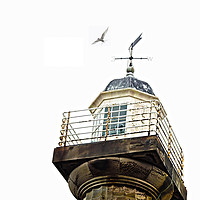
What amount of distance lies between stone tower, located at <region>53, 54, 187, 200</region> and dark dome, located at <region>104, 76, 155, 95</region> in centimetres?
84

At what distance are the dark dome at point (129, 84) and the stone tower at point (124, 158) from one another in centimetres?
84

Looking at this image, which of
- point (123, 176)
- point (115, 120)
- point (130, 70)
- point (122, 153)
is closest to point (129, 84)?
point (130, 70)

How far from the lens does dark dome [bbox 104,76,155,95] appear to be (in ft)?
66.5

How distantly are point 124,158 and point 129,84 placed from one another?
11.5ft

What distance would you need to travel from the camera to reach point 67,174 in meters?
18.7

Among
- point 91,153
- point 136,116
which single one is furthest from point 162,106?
point 91,153

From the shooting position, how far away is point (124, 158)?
17.4 m

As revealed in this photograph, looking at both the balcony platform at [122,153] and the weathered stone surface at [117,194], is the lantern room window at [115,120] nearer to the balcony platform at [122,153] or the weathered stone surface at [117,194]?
the balcony platform at [122,153]

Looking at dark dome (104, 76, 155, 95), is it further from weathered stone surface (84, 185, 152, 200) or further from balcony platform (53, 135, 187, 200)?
weathered stone surface (84, 185, 152, 200)

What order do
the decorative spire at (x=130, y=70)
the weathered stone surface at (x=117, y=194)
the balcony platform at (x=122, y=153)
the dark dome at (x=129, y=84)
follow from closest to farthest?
the weathered stone surface at (x=117, y=194), the balcony platform at (x=122, y=153), the dark dome at (x=129, y=84), the decorative spire at (x=130, y=70)

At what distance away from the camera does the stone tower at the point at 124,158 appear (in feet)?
57.1

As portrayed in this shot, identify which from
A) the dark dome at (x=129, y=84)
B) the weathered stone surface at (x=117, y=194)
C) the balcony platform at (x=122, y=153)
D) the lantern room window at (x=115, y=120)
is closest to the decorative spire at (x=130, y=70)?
the dark dome at (x=129, y=84)

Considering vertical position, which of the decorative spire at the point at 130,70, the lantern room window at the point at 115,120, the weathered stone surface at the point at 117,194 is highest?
the decorative spire at the point at 130,70

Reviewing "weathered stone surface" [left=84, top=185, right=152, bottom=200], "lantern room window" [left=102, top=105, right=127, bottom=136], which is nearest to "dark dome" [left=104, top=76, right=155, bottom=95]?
"lantern room window" [left=102, top=105, right=127, bottom=136]
